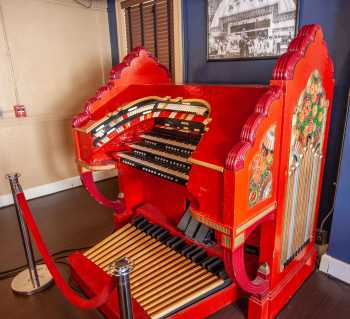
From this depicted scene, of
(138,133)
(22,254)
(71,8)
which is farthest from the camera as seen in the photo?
(71,8)

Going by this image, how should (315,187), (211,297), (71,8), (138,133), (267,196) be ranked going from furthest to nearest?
(71,8), (138,133), (315,187), (211,297), (267,196)

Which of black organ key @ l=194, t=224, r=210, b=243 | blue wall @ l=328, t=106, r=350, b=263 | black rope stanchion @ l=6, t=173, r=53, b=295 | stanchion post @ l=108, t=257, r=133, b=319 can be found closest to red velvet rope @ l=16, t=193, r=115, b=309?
stanchion post @ l=108, t=257, r=133, b=319

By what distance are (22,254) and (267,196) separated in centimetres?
223

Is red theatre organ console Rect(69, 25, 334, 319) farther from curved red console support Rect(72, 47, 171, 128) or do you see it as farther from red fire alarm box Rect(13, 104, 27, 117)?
red fire alarm box Rect(13, 104, 27, 117)

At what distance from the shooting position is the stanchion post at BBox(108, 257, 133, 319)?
3.42ft

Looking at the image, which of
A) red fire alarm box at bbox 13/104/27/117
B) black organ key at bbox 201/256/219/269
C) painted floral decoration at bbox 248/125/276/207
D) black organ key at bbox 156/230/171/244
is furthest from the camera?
red fire alarm box at bbox 13/104/27/117

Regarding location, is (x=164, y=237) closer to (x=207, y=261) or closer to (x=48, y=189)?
(x=207, y=261)

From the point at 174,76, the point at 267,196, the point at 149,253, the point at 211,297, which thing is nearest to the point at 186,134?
the point at 267,196

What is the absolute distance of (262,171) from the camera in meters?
1.46

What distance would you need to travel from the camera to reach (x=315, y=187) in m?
2.04

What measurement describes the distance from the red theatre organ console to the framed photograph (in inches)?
22.2

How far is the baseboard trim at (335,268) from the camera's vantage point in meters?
2.13

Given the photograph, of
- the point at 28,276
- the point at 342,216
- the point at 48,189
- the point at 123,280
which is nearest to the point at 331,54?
the point at 342,216

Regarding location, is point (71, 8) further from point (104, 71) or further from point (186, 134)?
point (186, 134)
